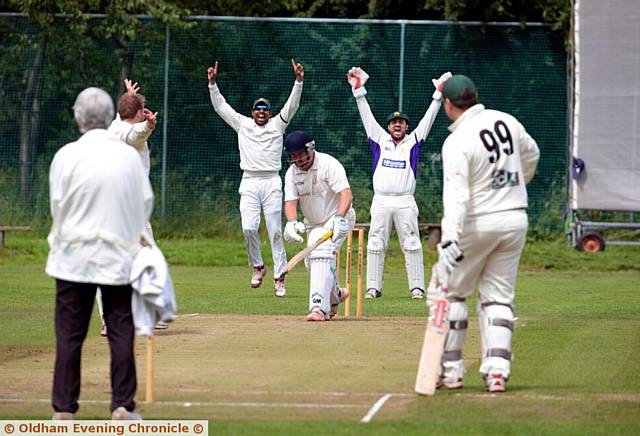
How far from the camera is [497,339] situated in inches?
333

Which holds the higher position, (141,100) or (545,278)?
(141,100)

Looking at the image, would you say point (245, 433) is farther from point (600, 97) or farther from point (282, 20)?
point (282, 20)

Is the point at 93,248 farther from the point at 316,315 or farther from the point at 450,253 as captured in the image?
the point at 316,315

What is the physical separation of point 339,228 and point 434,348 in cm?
425

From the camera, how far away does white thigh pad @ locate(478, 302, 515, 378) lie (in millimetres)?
8445

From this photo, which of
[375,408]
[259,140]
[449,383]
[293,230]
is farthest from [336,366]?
[259,140]

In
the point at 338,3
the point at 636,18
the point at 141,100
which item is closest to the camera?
the point at 141,100

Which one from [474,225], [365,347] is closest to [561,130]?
[365,347]

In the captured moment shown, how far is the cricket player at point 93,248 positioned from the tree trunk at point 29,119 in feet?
50.4

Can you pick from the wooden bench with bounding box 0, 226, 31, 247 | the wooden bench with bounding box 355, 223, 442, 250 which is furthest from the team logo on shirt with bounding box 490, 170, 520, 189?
the wooden bench with bounding box 0, 226, 31, 247

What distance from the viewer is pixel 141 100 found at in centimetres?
1059

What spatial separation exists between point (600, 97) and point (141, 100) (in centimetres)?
927

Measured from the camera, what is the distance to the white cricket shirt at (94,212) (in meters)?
7.27

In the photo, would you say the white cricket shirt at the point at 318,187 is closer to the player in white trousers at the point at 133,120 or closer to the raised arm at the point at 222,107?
the player in white trousers at the point at 133,120
